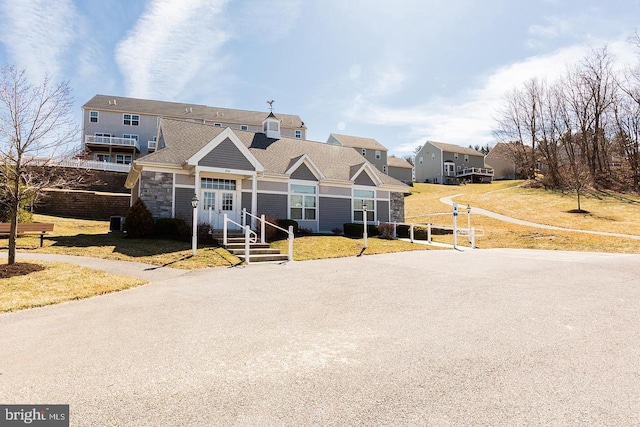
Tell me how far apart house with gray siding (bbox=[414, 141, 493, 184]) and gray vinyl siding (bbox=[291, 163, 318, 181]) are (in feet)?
150

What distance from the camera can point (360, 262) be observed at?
12391 mm

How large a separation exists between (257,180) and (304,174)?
3.12 meters

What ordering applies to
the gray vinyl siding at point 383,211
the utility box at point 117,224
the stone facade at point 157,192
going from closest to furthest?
the stone facade at point 157,192, the utility box at point 117,224, the gray vinyl siding at point 383,211

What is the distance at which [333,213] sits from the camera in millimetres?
22359

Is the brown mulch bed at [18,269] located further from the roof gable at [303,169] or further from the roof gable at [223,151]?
the roof gable at [303,169]

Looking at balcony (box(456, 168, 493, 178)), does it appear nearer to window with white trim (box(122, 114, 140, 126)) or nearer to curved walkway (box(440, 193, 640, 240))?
curved walkway (box(440, 193, 640, 240))

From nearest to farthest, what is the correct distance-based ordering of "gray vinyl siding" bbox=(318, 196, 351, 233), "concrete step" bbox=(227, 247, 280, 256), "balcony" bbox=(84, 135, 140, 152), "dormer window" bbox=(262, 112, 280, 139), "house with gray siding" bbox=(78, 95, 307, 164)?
"concrete step" bbox=(227, 247, 280, 256) → "gray vinyl siding" bbox=(318, 196, 351, 233) → "dormer window" bbox=(262, 112, 280, 139) → "balcony" bbox=(84, 135, 140, 152) → "house with gray siding" bbox=(78, 95, 307, 164)

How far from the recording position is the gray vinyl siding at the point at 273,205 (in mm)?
19991

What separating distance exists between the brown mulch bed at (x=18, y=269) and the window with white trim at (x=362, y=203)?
1708 centimetres

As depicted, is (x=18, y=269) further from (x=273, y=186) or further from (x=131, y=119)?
(x=131, y=119)

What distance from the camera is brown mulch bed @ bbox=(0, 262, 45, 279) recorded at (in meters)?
8.90

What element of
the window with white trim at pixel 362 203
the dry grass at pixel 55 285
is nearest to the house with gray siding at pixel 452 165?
the window with white trim at pixel 362 203

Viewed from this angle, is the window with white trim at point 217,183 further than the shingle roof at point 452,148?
No

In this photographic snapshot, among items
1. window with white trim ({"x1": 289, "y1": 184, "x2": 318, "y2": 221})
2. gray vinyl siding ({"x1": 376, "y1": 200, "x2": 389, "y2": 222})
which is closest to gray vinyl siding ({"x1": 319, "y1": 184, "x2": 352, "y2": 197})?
window with white trim ({"x1": 289, "y1": 184, "x2": 318, "y2": 221})
